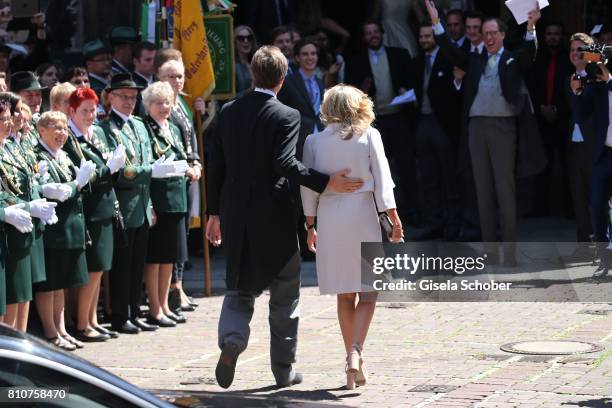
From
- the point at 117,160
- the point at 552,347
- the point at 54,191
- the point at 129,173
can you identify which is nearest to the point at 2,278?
the point at 54,191

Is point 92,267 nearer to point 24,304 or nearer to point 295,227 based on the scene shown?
point 24,304

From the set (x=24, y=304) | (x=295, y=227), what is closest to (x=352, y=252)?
(x=295, y=227)

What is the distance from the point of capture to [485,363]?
9188mm

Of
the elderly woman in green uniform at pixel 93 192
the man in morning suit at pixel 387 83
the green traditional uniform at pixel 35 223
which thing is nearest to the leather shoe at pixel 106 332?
the elderly woman in green uniform at pixel 93 192

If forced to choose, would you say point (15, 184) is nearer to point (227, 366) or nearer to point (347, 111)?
point (227, 366)

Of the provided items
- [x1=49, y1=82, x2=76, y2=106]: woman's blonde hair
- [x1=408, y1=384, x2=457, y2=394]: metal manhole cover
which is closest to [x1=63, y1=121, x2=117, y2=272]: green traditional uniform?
[x1=49, y1=82, x2=76, y2=106]: woman's blonde hair

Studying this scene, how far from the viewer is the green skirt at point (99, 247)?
10445mm

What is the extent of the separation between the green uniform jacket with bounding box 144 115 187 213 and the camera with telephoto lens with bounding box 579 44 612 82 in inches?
144

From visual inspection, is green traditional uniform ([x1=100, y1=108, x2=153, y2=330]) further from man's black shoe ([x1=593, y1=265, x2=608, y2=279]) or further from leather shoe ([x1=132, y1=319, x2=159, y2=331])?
man's black shoe ([x1=593, y1=265, x2=608, y2=279])

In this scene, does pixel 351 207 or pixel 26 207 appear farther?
pixel 26 207

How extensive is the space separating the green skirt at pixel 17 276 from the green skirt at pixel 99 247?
101 cm

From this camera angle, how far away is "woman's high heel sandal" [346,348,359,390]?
845 centimetres

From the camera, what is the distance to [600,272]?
12555 mm

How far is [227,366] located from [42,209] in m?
1.97
